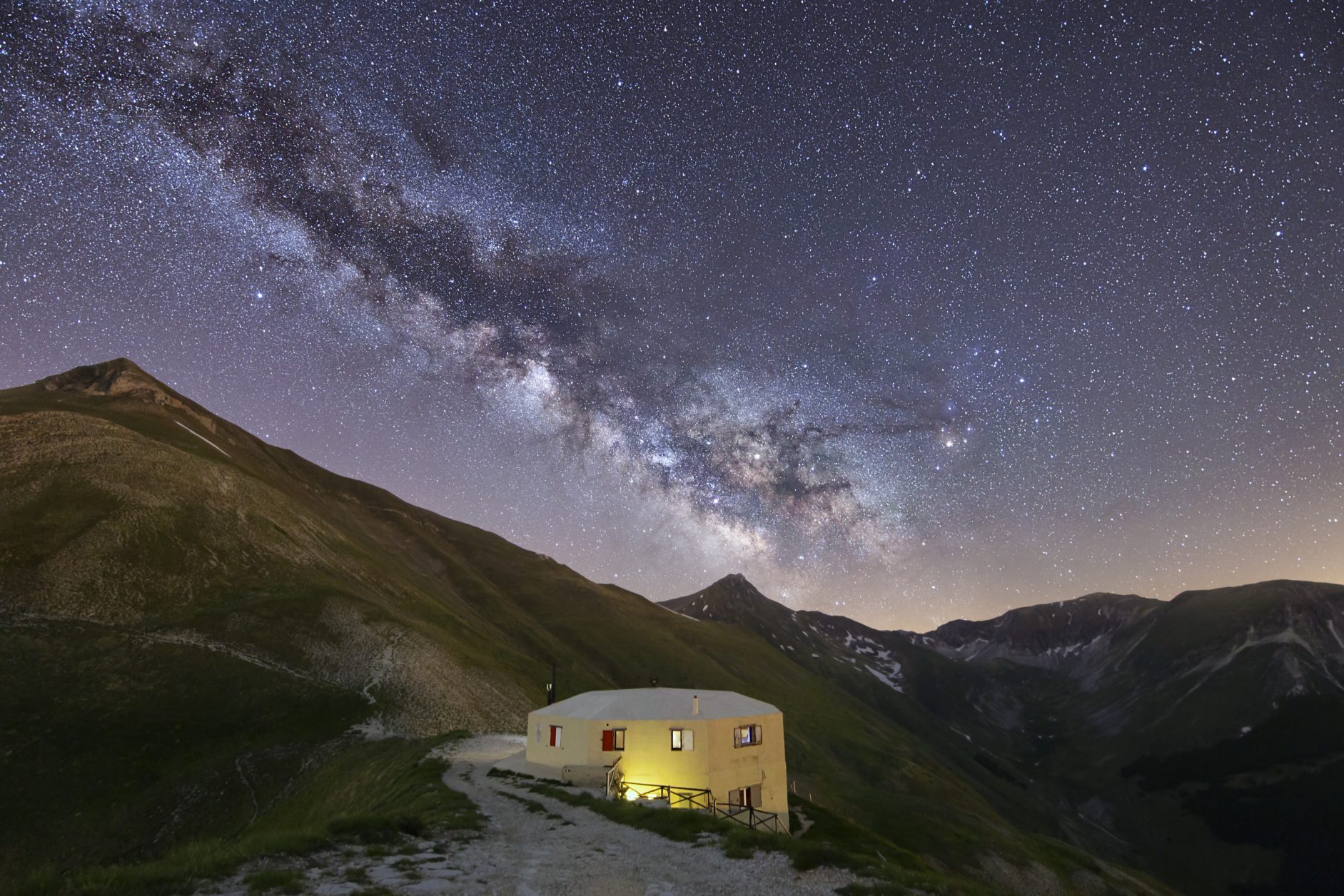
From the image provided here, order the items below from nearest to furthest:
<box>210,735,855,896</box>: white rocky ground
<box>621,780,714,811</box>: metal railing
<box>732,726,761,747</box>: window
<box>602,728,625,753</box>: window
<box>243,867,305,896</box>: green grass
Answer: <box>243,867,305,896</box>: green grass, <box>210,735,855,896</box>: white rocky ground, <box>621,780,714,811</box>: metal railing, <box>602,728,625,753</box>: window, <box>732,726,761,747</box>: window

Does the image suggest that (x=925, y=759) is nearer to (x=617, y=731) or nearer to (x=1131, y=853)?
(x=1131, y=853)

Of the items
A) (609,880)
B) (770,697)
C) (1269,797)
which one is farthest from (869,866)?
(1269,797)

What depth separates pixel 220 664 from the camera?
217 feet

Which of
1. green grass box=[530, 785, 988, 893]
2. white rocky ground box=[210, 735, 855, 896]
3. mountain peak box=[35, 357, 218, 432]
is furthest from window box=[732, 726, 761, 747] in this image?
mountain peak box=[35, 357, 218, 432]

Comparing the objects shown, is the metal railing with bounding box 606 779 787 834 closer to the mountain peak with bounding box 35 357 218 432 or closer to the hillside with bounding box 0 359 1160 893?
the hillside with bounding box 0 359 1160 893

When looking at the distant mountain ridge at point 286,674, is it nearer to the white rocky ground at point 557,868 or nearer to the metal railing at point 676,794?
the white rocky ground at point 557,868

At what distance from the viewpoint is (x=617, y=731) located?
132 feet

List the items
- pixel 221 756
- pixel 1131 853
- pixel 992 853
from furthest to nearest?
pixel 1131 853 → pixel 992 853 → pixel 221 756

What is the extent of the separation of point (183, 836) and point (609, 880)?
43.1 meters

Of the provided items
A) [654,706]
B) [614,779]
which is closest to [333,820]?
[614,779]

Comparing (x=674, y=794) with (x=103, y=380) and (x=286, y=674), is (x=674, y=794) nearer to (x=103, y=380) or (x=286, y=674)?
(x=286, y=674)

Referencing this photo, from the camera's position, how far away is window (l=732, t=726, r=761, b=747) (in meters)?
43.2

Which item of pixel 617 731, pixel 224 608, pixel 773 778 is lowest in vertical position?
pixel 773 778

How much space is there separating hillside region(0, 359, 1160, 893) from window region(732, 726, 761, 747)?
12574 millimetres
